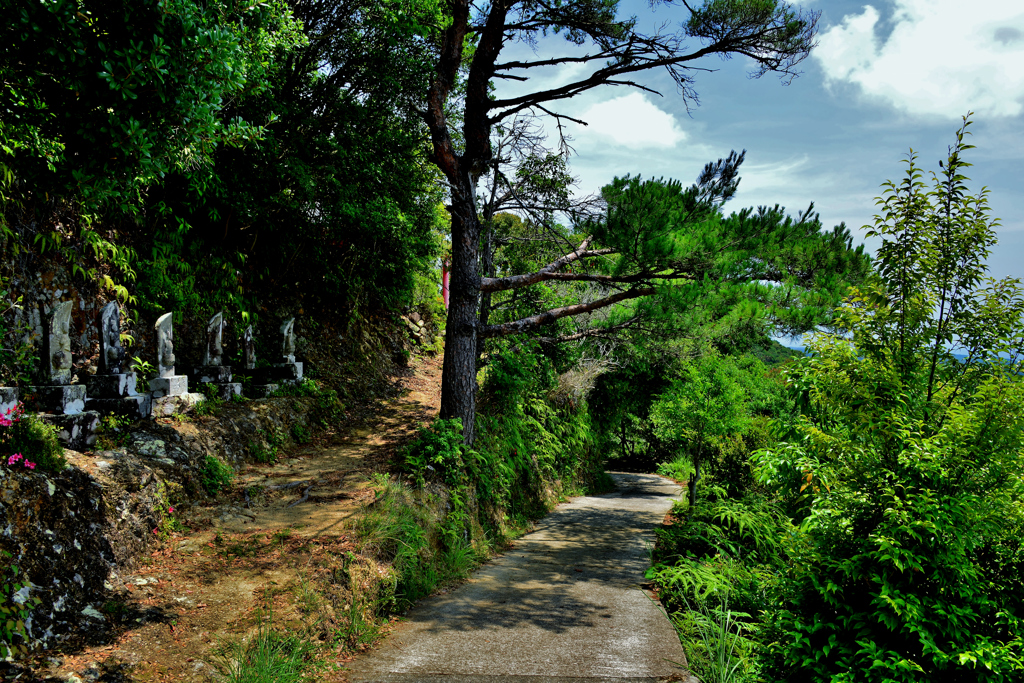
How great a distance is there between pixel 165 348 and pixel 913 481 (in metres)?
8.14

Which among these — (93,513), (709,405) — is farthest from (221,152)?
(709,405)

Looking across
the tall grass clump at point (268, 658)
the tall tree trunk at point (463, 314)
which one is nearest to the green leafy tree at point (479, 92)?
the tall tree trunk at point (463, 314)

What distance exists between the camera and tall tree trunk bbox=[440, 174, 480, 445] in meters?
8.02

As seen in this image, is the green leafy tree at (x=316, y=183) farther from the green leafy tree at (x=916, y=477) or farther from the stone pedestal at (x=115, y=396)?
the green leafy tree at (x=916, y=477)

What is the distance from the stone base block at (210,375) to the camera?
27.0ft

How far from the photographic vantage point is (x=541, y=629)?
206 inches

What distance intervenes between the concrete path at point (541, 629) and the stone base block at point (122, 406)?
13.3 ft

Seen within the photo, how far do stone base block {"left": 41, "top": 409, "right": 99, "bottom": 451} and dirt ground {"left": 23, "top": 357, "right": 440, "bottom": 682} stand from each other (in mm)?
1236

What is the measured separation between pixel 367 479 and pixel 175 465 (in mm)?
2196

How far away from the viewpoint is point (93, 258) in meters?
7.68

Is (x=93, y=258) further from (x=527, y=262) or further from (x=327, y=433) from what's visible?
(x=527, y=262)

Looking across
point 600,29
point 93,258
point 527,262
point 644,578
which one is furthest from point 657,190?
point 93,258

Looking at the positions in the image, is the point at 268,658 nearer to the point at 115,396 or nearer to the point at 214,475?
the point at 214,475

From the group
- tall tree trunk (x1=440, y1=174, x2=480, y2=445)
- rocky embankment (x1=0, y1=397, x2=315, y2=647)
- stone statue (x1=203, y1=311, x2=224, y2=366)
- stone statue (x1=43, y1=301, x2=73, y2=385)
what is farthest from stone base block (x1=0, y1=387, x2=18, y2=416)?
tall tree trunk (x1=440, y1=174, x2=480, y2=445)
